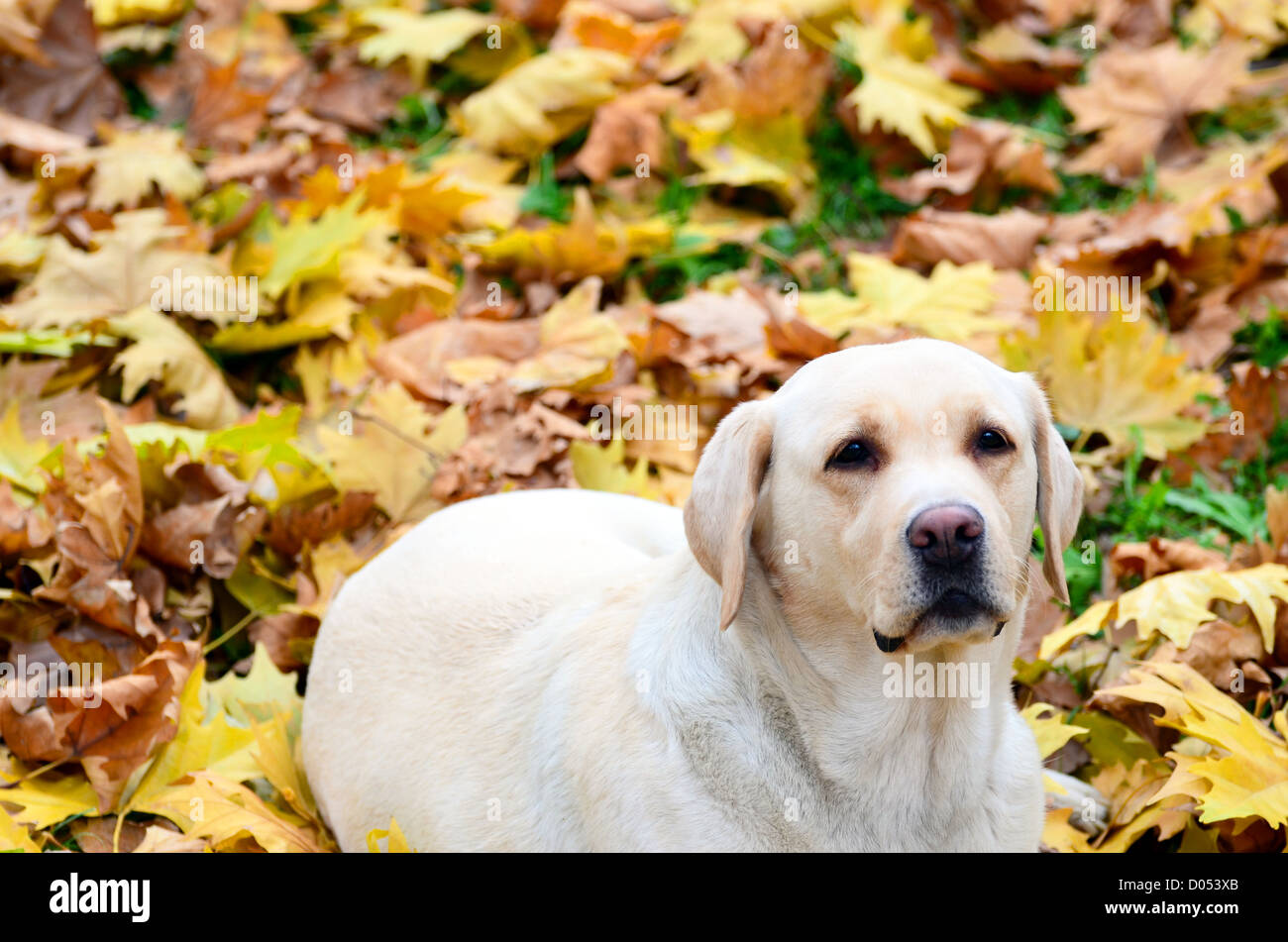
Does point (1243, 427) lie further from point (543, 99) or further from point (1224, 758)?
point (543, 99)

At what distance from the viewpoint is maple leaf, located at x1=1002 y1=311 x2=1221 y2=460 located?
4.26 metres

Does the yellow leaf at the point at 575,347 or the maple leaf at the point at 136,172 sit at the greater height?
the maple leaf at the point at 136,172

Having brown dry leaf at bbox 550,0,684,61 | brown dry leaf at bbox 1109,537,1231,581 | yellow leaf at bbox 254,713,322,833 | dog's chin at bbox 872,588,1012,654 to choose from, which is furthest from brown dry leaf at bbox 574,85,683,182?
dog's chin at bbox 872,588,1012,654

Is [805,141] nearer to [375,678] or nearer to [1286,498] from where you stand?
[1286,498]

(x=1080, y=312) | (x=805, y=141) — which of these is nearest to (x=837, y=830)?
(x=1080, y=312)

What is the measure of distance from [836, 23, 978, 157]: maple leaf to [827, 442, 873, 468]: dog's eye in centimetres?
355

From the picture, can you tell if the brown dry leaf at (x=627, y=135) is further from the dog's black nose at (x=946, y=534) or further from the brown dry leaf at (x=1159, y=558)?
the dog's black nose at (x=946, y=534)

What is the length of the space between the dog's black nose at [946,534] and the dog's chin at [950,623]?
69 millimetres

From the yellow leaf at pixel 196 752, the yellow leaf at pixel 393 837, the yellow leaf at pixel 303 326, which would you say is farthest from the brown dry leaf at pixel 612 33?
the yellow leaf at pixel 393 837

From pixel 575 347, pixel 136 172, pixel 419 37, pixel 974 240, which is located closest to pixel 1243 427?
pixel 974 240

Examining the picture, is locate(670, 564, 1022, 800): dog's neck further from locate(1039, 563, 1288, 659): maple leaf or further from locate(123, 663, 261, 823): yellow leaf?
locate(123, 663, 261, 823): yellow leaf

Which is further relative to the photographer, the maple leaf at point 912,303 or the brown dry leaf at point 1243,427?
the maple leaf at point 912,303

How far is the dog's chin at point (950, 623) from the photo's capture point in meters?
2.33

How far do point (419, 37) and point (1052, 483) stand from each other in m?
4.84
